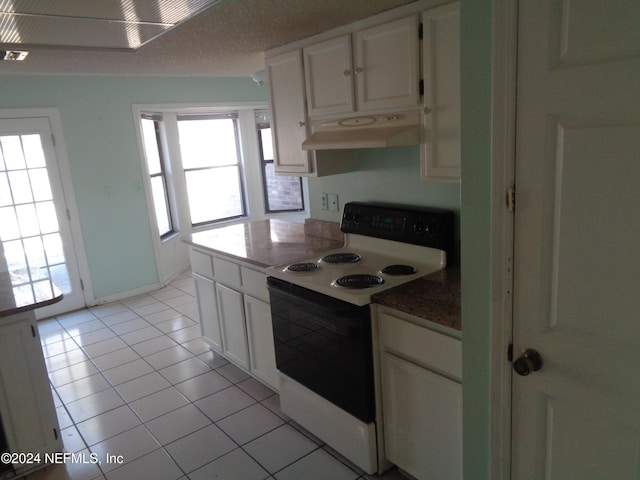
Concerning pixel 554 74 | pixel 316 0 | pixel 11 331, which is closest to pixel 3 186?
pixel 11 331

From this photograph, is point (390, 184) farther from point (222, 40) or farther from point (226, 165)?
point (226, 165)

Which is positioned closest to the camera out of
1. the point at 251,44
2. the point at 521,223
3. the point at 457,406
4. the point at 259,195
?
the point at 521,223

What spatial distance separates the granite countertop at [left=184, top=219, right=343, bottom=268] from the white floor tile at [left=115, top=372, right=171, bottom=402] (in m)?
0.98

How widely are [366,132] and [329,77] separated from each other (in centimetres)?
44

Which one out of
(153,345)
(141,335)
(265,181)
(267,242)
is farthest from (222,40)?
(265,181)

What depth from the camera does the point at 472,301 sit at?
1435 mm

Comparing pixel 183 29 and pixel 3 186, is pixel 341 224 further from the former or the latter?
pixel 3 186

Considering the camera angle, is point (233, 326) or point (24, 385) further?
point (233, 326)

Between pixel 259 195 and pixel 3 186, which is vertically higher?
pixel 3 186

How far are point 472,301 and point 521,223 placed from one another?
1.01 feet

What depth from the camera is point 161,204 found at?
18.6 ft

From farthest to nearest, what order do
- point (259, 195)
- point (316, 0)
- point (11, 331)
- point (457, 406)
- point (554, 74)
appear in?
point (259, 195) < point (11, 331) < point (316, 0) < point (457, 406) < point (554, 74)

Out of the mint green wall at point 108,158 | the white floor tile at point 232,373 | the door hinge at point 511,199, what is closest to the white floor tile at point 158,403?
the white floor tile at point 232,373

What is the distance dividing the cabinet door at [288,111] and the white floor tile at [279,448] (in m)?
1.51
